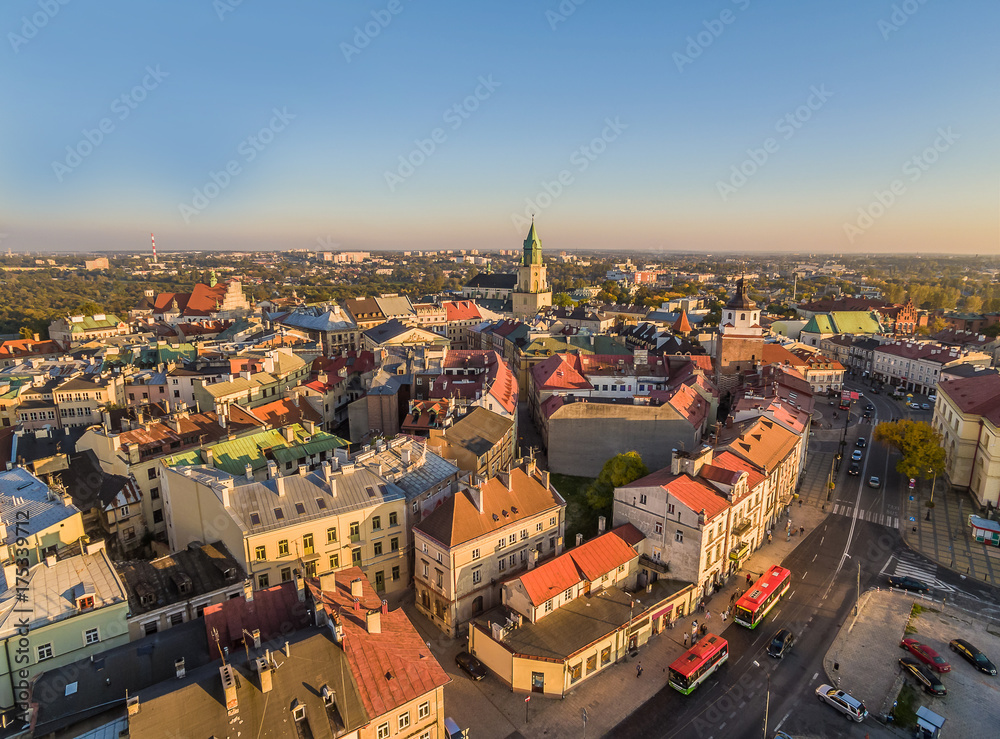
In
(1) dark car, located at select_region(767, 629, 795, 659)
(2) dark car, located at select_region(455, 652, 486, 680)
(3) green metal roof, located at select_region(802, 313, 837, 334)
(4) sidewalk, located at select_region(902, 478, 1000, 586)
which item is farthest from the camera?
(3) green metal roof, located at select_region(802, 313, 837, 334)

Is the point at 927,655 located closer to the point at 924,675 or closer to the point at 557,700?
the point at 924,675

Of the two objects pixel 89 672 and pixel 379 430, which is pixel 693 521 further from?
pixel 379 430

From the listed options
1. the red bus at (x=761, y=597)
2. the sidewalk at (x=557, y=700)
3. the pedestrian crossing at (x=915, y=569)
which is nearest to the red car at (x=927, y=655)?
the red bus at (x=761, y=597)

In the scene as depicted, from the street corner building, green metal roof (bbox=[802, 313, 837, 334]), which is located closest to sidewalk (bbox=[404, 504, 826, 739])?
the street corner building

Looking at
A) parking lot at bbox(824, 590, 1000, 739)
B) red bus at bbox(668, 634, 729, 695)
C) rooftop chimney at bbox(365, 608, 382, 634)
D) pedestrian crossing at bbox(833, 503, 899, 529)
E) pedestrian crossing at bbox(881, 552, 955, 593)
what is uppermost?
rooftop chimney at bbox(365, 608, 382, 634)

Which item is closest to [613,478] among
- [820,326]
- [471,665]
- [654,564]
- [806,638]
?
[654,564]

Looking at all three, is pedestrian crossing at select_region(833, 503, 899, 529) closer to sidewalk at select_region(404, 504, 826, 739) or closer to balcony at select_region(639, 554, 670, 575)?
sidewalk at select_region(404, 504, 826, 739)

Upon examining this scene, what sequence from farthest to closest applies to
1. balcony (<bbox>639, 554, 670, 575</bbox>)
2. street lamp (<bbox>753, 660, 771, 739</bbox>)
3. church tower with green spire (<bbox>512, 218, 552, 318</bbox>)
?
church tower with green spire (<bbox>512, 218, 552, 318</bbox>), balcony (<bbox>639, 554, 670, 575</bbox>), street lamp (<bbox>753, 660, 771, 739</bbox>)

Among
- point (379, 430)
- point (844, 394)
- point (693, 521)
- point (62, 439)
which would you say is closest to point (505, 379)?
point (379, 430)
